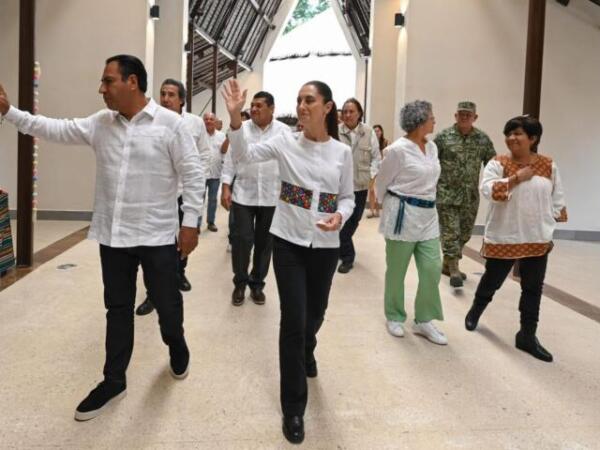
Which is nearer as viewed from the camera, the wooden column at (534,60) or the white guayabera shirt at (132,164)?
the white guayabera shirt at (132,164)

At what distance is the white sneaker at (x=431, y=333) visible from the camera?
3.26m

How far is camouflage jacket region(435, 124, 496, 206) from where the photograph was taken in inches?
182

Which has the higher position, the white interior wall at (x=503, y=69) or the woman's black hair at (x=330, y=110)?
the white interior wall at (x=503, y=69)

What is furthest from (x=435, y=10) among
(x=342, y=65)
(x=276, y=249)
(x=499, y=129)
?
(x=342, y=65)

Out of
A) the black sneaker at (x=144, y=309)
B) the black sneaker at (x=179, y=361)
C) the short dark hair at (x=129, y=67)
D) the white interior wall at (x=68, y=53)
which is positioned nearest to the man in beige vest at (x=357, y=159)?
the black sneaker at (x=144, y=309)

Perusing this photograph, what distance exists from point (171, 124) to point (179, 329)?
918mm

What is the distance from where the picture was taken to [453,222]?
4.74 m

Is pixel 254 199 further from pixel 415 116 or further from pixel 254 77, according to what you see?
pixel 254 77

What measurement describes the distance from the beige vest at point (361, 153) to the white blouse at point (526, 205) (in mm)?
2195

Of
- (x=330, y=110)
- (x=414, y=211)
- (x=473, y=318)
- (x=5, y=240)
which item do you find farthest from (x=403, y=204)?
(x=5, y=240)

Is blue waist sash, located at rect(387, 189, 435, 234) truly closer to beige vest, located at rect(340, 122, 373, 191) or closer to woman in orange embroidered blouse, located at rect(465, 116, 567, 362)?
woman in orange embroidered blouse, located at rect(465, 116, 567, 362)

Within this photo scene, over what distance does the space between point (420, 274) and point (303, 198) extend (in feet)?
4.50

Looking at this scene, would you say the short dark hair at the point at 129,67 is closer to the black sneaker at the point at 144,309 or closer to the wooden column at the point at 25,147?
the black sneaker at the point at 144,309

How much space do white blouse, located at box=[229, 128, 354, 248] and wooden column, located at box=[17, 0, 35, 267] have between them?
322cm
